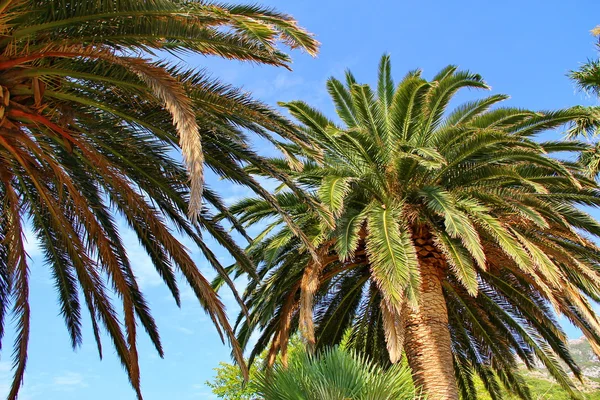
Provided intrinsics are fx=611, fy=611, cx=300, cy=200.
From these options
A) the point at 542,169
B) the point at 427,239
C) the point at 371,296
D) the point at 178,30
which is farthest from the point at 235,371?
the point at 178,30

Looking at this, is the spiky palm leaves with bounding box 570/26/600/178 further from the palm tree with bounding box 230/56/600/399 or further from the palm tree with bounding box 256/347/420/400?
the palm tree with bounding box 256/347/420/400

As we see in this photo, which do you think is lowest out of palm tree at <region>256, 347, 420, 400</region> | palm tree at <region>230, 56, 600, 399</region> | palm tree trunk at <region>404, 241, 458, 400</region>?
palm tree at <region>256, 347, 420, 400</region>

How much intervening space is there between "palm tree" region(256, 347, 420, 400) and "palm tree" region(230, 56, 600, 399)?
6.64 feet

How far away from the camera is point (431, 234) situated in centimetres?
1239

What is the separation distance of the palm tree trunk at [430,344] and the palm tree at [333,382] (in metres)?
3.47

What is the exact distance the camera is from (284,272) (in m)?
12.8

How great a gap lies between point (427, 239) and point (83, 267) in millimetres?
6633

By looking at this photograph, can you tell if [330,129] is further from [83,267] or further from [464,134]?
[83,267]

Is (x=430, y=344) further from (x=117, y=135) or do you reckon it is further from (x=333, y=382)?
(x=117, y=135)

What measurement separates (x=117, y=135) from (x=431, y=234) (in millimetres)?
6780

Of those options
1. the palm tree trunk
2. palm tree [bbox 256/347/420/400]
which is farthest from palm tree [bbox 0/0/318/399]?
the palm tree trunk

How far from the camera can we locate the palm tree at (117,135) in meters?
6.77

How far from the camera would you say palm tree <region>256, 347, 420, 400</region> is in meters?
7.54

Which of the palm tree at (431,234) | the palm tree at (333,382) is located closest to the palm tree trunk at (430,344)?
the palm tree at (431,234)
